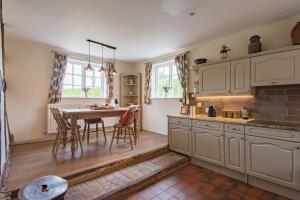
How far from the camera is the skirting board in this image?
206 cm

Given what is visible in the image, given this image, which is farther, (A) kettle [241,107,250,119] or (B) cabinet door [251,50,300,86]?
(A) kettle [241,107,250,119]

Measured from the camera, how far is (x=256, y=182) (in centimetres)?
232

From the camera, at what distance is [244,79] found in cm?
263

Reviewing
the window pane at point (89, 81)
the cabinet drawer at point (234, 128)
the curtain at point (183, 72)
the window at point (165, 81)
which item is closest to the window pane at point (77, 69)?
the window pane at point (89, 81)

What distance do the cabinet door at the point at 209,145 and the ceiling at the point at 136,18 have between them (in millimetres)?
1867

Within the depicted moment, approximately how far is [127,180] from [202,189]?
1.07m

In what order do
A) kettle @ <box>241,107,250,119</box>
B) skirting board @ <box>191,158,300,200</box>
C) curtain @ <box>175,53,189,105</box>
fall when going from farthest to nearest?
1. curtain @ <box>175,53,189,105</box>
2. kettle @ <box>241,107,250,119</box>
3. skirting board @ <box>191,158,300,200</box>

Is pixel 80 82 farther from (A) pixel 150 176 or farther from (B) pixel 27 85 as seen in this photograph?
(A) pixel 150 176

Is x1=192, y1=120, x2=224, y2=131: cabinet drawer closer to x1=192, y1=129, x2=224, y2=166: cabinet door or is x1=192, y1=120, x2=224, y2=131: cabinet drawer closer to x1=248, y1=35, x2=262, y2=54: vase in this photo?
x1=192, y1=129, x2=224, y2=166: cabinet door

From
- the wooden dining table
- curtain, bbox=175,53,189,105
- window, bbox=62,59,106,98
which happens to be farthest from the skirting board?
window, bbox=62,59,106,98

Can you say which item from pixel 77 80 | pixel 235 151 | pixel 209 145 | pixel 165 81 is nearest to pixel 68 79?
pixel 77 80

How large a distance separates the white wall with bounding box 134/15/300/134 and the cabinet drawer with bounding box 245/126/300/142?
1441 mm

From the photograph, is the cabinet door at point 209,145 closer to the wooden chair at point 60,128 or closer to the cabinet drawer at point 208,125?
the cabinet drawer at point 208,125

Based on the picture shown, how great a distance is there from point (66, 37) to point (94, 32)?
743 mm
